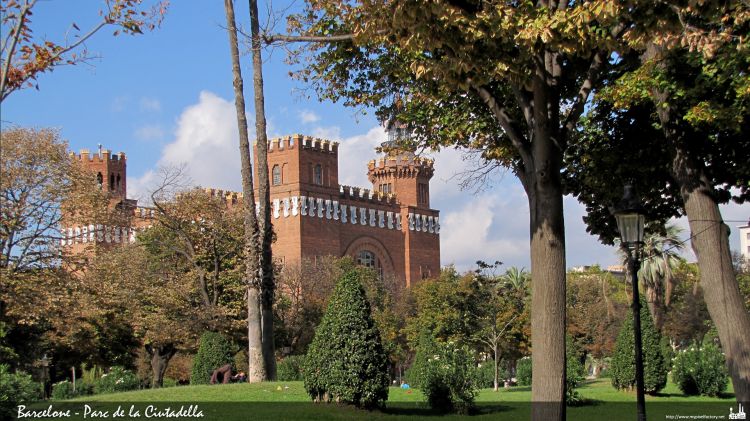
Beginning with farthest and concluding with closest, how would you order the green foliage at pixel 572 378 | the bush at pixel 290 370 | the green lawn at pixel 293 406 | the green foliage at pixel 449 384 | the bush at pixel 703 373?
the bush at pixel 290 370 < the bush at pixel 703 373 < the green foliage at pixel 572 378 < the green foliage at pixel 449 384 < the green lawn at pixel 293 406

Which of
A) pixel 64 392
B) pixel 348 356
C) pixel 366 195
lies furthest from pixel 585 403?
pixel 366 195

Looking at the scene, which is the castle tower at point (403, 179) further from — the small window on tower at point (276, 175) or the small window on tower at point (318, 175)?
the small window on tower at point (276, 175)

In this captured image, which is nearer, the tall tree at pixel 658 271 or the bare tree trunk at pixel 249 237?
the bare tree trunk at pixel 249 237

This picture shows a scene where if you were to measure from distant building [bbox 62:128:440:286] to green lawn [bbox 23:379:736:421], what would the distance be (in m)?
37.9

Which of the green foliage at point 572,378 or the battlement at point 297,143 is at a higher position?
Result: the battlement at point 297,143

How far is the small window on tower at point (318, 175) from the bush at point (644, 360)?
4196 centimetres

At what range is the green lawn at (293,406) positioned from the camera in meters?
11.5

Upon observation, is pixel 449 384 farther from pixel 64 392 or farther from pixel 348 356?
pixel 64 392

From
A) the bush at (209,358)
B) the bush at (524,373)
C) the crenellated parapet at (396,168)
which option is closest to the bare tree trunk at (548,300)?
the bush at (209,358)

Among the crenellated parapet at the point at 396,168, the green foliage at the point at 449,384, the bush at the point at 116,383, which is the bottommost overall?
the bush at the point at 116,383

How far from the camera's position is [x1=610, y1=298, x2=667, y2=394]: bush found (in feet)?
63.2

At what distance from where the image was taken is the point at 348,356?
11.8 m

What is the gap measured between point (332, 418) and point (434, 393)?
9.15ft

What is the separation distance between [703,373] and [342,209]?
43591 mm
